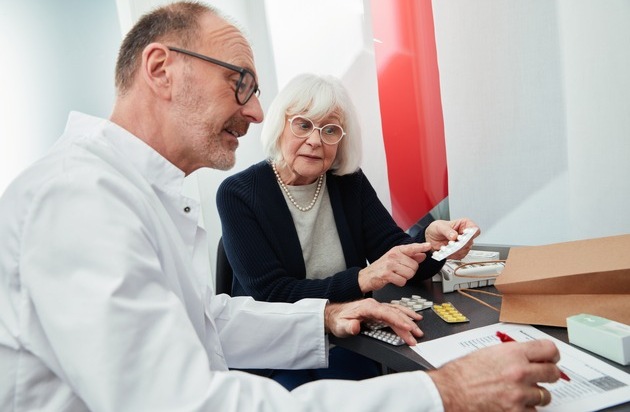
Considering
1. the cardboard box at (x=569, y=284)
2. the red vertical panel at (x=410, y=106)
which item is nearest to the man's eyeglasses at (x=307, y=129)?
the red vertical panel at (x=410, y=106)

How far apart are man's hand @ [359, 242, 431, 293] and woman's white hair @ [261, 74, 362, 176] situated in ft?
1.88

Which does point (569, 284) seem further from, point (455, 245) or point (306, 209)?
point (306, 209)

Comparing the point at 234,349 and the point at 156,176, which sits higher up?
the point at 156,176

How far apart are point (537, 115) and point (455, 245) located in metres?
0.74


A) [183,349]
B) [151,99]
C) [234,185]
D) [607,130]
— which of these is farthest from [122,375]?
[607,130]

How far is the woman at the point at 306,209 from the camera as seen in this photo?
1476mm

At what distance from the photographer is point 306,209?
170cm

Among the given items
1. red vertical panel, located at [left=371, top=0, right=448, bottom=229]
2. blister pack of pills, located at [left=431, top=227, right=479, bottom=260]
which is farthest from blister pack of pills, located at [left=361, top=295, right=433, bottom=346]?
red vertical panel, located at [left=371, top=0, right=448, bottom=229]

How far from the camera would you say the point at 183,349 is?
2.10 ft

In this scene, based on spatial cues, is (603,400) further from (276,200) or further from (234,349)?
(276,200)

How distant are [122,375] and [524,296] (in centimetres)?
76

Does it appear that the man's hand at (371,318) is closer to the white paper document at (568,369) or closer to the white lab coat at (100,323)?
the white paper document at (568,369)

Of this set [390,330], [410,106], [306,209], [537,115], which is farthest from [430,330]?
[410,106]

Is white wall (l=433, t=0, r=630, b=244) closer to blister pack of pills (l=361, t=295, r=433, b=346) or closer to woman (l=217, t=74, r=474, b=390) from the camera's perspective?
woman (l=217, t=74, r=474, b=390)
